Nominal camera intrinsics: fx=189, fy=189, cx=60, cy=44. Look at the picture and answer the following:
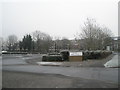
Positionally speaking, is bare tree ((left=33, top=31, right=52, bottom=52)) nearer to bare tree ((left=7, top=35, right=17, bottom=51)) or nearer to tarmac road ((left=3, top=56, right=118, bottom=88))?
bare tree ((left=7, top=35, right=17, bottom=51))

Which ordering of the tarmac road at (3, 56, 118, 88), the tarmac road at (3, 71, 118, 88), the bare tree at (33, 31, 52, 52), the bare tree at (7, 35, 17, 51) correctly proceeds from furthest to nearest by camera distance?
the bare tree at (7, 35, 17, 51), the bare tree at (33, 31, 52, 52), the tarmac road at (3, 56, 118, 88), the tarmac road at (3, 71, 118, 88)

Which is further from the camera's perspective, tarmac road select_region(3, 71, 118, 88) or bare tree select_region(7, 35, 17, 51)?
bare tree select_region(7, 35, 17, 51)

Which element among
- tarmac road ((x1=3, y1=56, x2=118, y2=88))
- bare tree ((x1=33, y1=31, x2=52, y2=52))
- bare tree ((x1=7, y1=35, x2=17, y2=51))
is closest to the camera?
tarmac road ((x1=3, y1=56, x2=118, y2=88))

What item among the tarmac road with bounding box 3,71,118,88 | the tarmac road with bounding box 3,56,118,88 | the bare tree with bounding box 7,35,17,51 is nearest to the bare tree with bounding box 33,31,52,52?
the bare tree with bounding box 7,35,17,51

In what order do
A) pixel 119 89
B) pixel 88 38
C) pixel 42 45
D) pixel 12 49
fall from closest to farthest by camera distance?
pixel 119 89
pixel 88 38
pixel 42 45
pixel 12 49

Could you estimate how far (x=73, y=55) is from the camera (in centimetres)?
2742

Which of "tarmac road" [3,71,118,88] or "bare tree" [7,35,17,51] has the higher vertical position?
"bare tree" [7,35,17,51]

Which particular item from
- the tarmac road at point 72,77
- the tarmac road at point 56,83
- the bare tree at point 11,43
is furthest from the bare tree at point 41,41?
the tarmac road at point 56,83

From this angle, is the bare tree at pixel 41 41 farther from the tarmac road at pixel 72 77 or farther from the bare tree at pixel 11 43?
the tarmac road at pixel 72 77

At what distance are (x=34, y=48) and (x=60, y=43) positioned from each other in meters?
14.1

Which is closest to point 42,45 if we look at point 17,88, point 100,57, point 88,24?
point 88,24

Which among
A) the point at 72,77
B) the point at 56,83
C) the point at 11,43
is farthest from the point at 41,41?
the point at 56,83

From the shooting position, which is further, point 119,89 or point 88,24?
point 88,24

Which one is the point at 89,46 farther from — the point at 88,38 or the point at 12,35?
the point at 12,35
